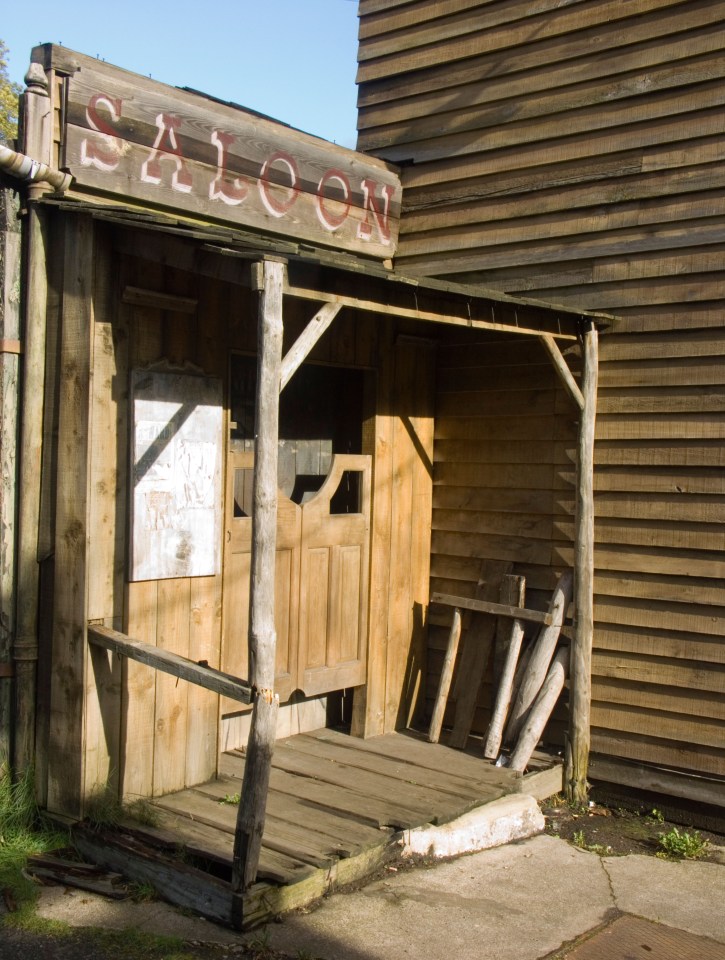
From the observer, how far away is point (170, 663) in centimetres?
477

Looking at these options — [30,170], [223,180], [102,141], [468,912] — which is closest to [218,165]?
[223,180]

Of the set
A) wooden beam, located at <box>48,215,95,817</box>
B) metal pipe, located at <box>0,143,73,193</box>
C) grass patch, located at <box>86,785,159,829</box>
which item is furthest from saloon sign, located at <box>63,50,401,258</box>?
grass patch, located at <box>86,785,159,829</box>

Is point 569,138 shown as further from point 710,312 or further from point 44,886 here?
point 44,886

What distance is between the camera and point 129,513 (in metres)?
5.28

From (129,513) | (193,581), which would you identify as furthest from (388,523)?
(129,513)

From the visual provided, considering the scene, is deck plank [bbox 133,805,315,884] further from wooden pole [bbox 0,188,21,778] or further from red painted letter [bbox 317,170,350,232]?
red painted letter [bbox 317,170,350,232]

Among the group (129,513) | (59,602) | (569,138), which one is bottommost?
(59,602)

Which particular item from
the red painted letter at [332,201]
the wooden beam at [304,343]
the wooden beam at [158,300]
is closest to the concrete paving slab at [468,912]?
the wooden beam at [304,343]

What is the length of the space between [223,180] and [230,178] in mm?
67

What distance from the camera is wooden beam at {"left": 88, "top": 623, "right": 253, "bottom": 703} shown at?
A: 451cm

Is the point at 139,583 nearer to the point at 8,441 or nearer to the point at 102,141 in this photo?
the point at 8,441

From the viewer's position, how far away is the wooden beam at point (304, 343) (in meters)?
4.66

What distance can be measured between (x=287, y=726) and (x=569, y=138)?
436cm

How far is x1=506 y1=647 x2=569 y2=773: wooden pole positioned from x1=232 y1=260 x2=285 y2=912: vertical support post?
2.48 m
